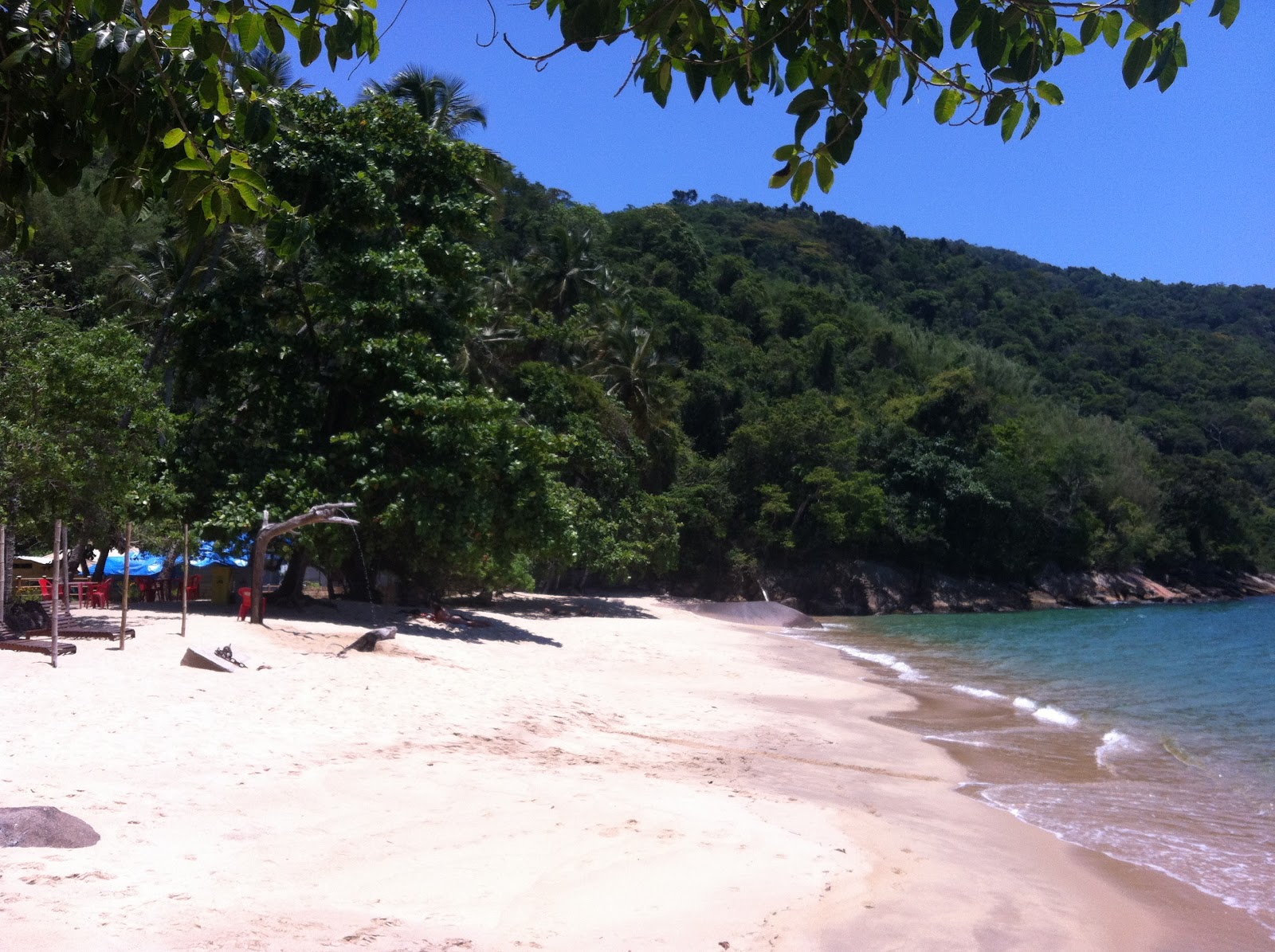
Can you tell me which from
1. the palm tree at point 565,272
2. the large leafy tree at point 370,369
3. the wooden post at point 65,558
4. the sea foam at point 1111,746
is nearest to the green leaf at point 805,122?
the sea foam at point 1111,746

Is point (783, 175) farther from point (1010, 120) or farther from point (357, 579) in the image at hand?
point (357, 579)

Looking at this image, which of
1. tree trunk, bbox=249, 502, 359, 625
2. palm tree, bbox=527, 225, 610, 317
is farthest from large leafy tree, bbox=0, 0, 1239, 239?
palm tree, bbox=527, 225, 610, 317

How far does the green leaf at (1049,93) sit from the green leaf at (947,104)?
0.28m

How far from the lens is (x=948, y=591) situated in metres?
48.2

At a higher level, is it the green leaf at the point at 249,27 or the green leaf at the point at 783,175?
the green leaf at the point at 249,27

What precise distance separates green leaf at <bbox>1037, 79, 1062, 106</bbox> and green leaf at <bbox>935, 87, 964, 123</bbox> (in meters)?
0.28

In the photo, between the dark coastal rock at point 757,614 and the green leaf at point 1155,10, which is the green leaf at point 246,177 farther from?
the dark coastal rock at point 757,614

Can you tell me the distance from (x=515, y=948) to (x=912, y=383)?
5630 centimetres

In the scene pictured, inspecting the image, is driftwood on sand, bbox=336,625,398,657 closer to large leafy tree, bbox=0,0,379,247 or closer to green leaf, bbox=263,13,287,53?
large leafy tree, bbox=0,0,379,247

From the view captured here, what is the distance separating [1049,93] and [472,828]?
5.05 m

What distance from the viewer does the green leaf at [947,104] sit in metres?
3.71

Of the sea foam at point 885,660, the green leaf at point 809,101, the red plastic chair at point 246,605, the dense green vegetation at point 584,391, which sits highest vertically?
the dense green vegetation at point 584,391

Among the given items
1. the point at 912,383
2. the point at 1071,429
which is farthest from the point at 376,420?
the point at 1071,429

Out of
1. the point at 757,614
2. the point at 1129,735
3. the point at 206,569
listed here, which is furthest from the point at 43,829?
the point at 757,614
